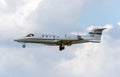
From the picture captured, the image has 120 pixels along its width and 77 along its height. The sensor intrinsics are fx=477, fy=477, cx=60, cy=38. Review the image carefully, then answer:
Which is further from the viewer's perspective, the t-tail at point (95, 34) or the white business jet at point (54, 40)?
the t-tail at point (95, 34)

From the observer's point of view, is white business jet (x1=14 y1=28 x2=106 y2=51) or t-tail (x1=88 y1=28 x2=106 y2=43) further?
t-tail (x1=88 y1=28 x2=106 y2=43)

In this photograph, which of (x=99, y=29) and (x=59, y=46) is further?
(x=99, y=29)

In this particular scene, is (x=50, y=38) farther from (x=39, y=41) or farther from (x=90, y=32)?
(x=90, y=32)

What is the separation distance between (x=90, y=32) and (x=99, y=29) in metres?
2.97

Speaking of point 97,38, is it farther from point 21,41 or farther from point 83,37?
point 21,41

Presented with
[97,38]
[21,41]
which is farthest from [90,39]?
[21,41]

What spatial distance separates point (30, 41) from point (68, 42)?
A: 10.2 m

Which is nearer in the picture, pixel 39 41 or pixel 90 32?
pixel 39 41

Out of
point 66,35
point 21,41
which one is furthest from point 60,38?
point 21,41

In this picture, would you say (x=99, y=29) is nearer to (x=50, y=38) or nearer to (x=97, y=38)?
(x=97, y=38)

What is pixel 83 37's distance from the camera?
431 ft

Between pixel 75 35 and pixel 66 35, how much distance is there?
2701 millimetres

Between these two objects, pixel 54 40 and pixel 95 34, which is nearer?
pixel 54 40

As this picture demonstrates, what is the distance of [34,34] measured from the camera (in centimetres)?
12625
